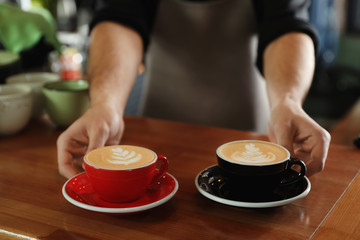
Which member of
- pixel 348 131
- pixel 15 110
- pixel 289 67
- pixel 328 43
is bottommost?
pixel 348 131

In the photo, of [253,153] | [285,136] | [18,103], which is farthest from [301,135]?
[18,103]

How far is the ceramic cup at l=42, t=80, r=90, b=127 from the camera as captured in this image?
46.7 inches

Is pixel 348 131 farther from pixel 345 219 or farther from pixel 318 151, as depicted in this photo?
pixel 345 219

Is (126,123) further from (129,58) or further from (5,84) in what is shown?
(5,84)

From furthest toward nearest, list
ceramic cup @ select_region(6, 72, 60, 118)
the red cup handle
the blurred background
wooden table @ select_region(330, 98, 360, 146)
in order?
the blurred background < wooden table @ select_region(330, 98, 360, 146) < ceramic cup @ select_region(6, 72, 60, 118) < the red cup handle

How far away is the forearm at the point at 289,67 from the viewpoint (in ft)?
3.68

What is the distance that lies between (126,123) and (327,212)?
0.68 meters

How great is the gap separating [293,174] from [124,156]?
318 mm

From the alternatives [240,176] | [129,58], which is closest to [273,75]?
[129,58]

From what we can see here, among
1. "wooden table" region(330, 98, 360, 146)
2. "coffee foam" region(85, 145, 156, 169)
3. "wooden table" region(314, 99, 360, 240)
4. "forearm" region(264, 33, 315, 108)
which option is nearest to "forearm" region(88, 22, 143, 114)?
"coffee foam" region(85, 145, 156, 169)

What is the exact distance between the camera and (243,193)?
76cm

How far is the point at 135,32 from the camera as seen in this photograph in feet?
4.83

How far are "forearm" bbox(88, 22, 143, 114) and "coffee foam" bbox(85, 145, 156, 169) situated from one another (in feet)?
0.96

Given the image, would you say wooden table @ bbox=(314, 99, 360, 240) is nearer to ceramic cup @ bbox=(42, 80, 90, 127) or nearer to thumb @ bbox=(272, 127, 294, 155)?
thumb @ bbox=(272, 127, 294, 155)
